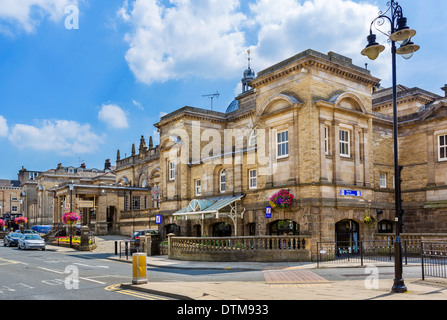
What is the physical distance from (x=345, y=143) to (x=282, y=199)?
5555 mm

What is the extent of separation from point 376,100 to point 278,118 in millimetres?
14763

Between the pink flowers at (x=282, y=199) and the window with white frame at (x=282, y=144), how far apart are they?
2393 mm

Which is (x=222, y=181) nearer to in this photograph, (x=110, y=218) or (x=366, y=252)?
(x=366, y=252)

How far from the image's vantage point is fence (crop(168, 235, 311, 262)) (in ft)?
75.3

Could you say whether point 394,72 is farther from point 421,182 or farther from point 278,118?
point 421,182

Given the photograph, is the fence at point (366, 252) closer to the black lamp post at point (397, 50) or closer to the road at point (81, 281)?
the road at point (81, 281)

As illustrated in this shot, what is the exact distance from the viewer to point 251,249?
23.7 m

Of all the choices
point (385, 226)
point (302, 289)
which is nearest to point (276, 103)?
point (385, 226)

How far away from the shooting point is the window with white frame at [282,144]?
87.4ft

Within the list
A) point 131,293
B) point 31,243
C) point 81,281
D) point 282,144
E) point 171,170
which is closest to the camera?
point 131,293

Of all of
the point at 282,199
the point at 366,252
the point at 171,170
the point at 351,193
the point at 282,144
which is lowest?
the point at 366,252

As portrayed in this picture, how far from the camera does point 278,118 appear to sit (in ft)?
88.4

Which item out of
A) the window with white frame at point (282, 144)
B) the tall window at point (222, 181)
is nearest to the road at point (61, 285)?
the window with white frame at point (282, 144)

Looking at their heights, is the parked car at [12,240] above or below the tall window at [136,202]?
below
